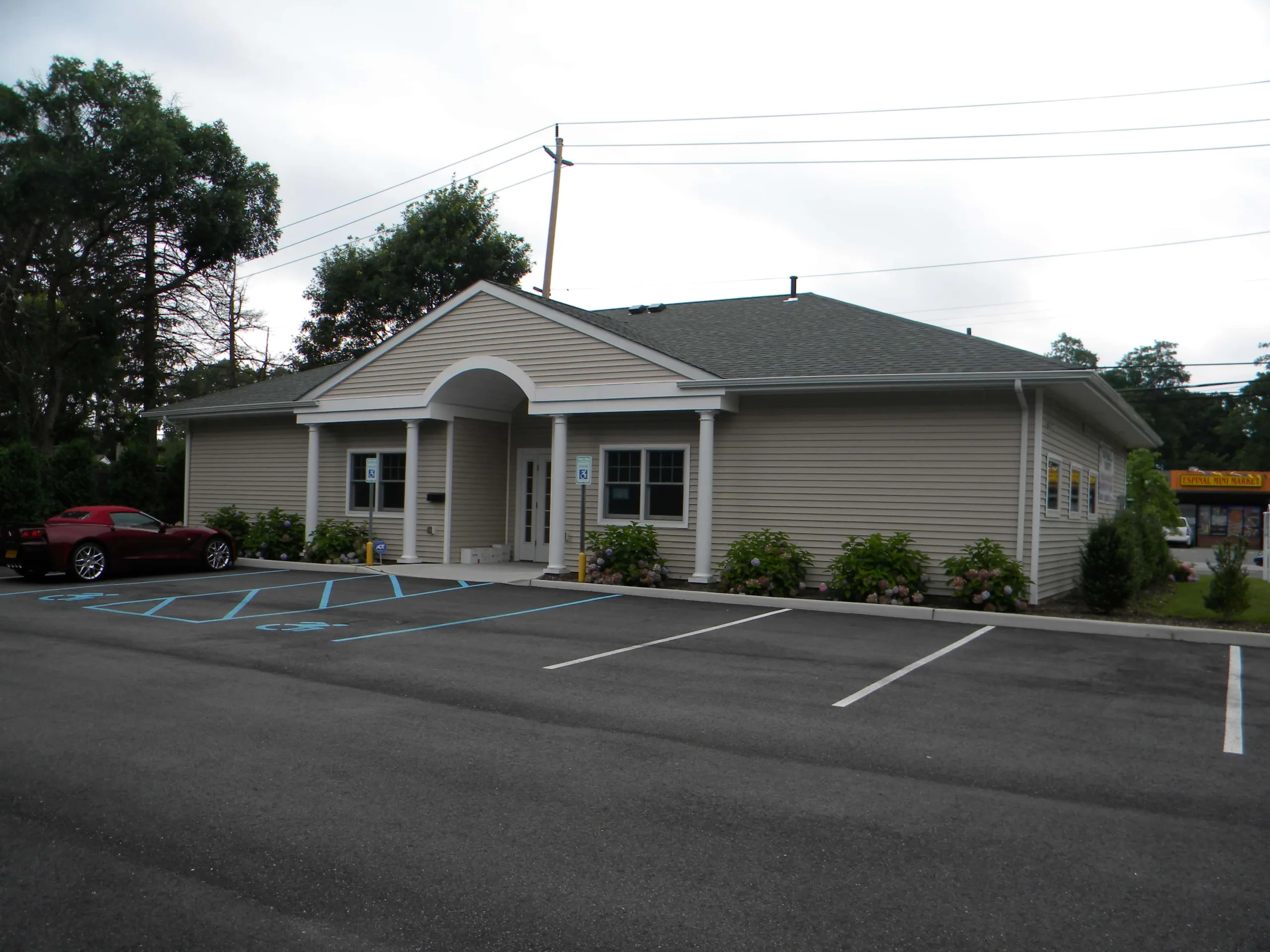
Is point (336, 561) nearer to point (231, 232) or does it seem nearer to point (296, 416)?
point (296, 416)

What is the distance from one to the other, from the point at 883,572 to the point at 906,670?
4.47 m

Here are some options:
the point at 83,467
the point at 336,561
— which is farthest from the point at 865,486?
the point at 83,467

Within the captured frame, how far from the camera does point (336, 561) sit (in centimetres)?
1820

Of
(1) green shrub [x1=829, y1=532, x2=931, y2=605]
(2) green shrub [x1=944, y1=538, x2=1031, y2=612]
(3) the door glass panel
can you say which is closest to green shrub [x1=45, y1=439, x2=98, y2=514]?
(3) the door glass panel

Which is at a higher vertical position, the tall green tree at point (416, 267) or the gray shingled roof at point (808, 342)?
the tall green tree at point (416, 267)

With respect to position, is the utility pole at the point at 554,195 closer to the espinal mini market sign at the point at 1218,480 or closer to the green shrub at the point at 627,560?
the green shrub at the point at 627,560

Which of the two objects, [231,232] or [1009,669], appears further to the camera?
[231,232]

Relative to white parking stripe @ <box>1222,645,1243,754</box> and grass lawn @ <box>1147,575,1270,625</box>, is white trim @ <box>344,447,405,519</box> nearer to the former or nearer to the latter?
grass lawn @ <box>1147,575,1270,625</box>

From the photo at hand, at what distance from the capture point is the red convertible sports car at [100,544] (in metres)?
14.9

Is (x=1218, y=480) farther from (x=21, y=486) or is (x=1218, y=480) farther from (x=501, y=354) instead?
(x=21, y=486)

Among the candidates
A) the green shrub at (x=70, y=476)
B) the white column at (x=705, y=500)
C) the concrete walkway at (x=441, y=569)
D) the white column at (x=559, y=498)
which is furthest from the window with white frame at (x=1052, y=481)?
the green shrub at (x=70, y=476)

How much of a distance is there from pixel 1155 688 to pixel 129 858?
8.01 m

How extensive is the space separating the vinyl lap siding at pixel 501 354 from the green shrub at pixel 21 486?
909 cm

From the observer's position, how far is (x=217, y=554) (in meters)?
17.6
